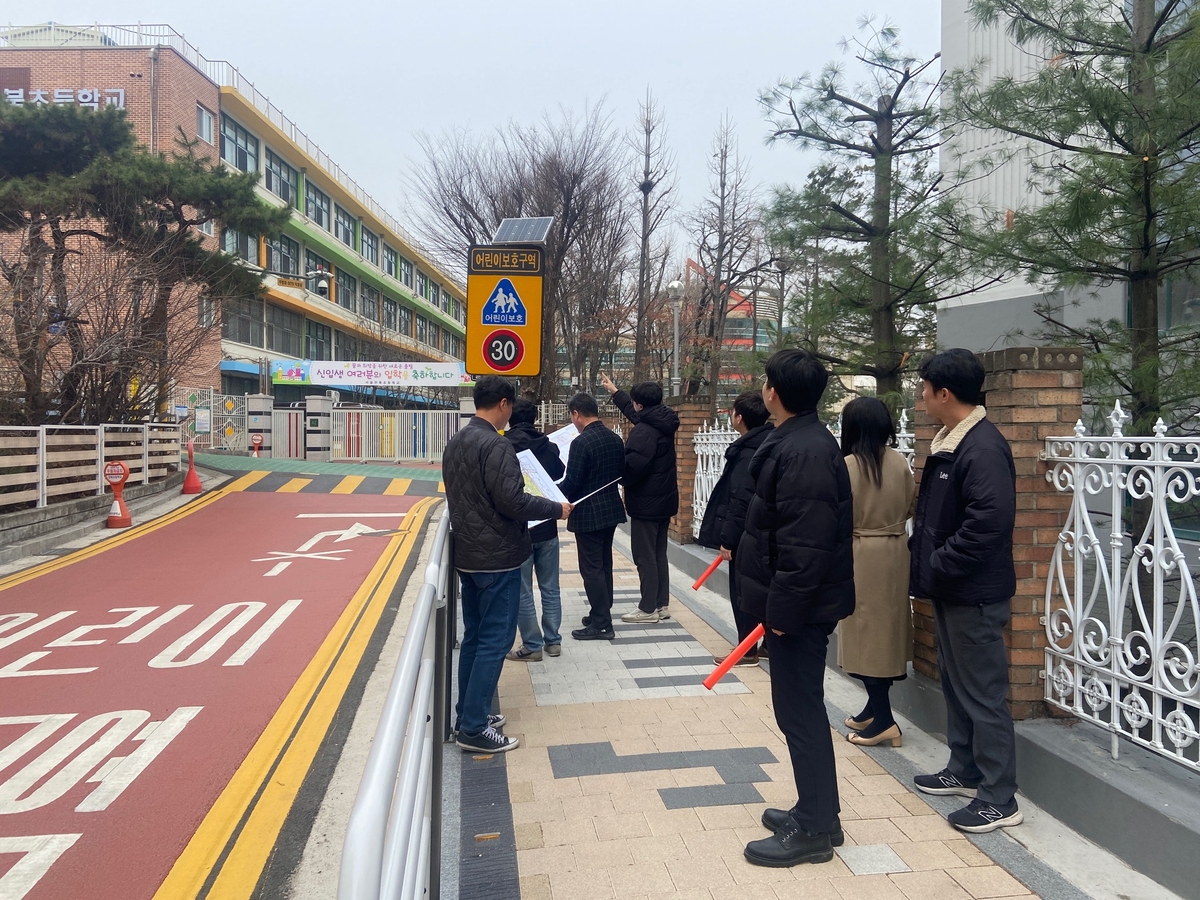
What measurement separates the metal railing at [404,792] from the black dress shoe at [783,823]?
1310 millimetres

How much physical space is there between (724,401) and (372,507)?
440 inches

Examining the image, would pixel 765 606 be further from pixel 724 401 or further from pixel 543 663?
pixel 724 401

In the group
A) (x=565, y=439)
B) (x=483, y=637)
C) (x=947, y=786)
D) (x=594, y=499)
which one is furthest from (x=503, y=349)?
(x=947, y=786)

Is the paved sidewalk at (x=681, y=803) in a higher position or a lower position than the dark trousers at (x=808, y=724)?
lower

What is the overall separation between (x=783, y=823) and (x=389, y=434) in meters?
23.3

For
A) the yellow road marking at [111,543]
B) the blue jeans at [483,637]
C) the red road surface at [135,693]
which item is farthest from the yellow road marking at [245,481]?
the blue jeans at [483,637]

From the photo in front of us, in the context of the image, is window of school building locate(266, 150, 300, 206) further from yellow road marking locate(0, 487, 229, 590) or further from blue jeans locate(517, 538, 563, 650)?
blue jeans locate(517, 538, 563, 650)

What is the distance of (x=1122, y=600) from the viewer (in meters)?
3.11

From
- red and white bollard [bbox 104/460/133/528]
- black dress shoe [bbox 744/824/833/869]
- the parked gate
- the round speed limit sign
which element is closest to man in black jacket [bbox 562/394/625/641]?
the round speed limit sign

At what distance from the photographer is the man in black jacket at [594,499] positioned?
20.2 ft

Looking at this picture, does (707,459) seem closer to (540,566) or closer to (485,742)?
(540,566)

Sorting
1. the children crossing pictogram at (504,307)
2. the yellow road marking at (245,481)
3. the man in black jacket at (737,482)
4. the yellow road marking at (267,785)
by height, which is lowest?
the yellow road marking at (267,785)

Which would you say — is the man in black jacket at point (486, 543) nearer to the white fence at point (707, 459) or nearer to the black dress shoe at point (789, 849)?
the black dress shoe at point (789, 849)

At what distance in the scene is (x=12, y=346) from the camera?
41.0 feet
